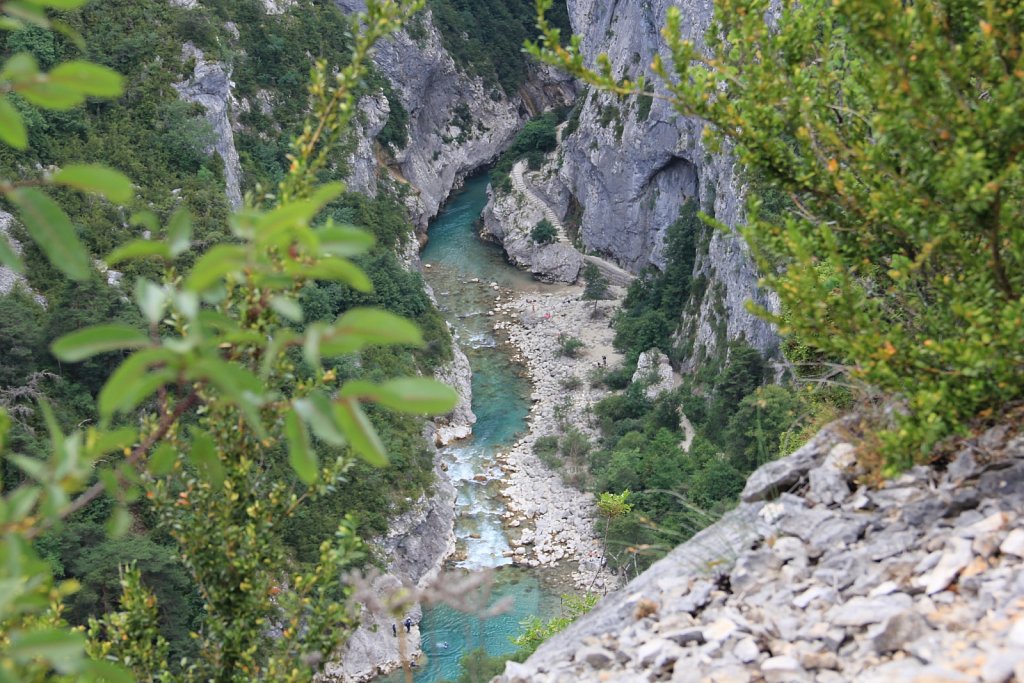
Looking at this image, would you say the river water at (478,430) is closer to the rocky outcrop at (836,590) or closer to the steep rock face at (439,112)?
the steep rock face at (439,112)

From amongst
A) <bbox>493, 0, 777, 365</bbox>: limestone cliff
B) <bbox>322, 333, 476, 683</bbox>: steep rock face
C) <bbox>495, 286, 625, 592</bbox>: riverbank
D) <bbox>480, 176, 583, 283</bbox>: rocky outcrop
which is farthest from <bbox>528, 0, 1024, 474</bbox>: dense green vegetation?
<bbox>480, 176, 583, 283</bbox>: rocky outcrop

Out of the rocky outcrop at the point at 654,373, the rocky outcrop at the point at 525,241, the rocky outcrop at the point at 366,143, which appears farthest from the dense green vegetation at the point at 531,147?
the rocky outcrop at the point at 654,373

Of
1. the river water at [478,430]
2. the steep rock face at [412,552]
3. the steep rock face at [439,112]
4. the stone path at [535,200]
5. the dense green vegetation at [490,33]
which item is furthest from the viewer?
the dense green vegetation at [490,33]

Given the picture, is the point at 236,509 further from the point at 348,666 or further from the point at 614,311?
the point at 614,311

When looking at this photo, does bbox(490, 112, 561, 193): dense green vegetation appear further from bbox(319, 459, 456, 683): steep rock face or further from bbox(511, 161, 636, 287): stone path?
bbox(319, 459, 456, 683): steep rock face

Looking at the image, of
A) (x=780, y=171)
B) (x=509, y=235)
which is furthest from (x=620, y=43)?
(x=780, y=171)

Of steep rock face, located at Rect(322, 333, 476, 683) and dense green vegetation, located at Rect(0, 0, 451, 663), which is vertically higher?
dense green vegetation, located at Rect(0, 0, 451, 663)

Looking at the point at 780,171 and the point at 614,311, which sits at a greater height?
the point at 780,171
